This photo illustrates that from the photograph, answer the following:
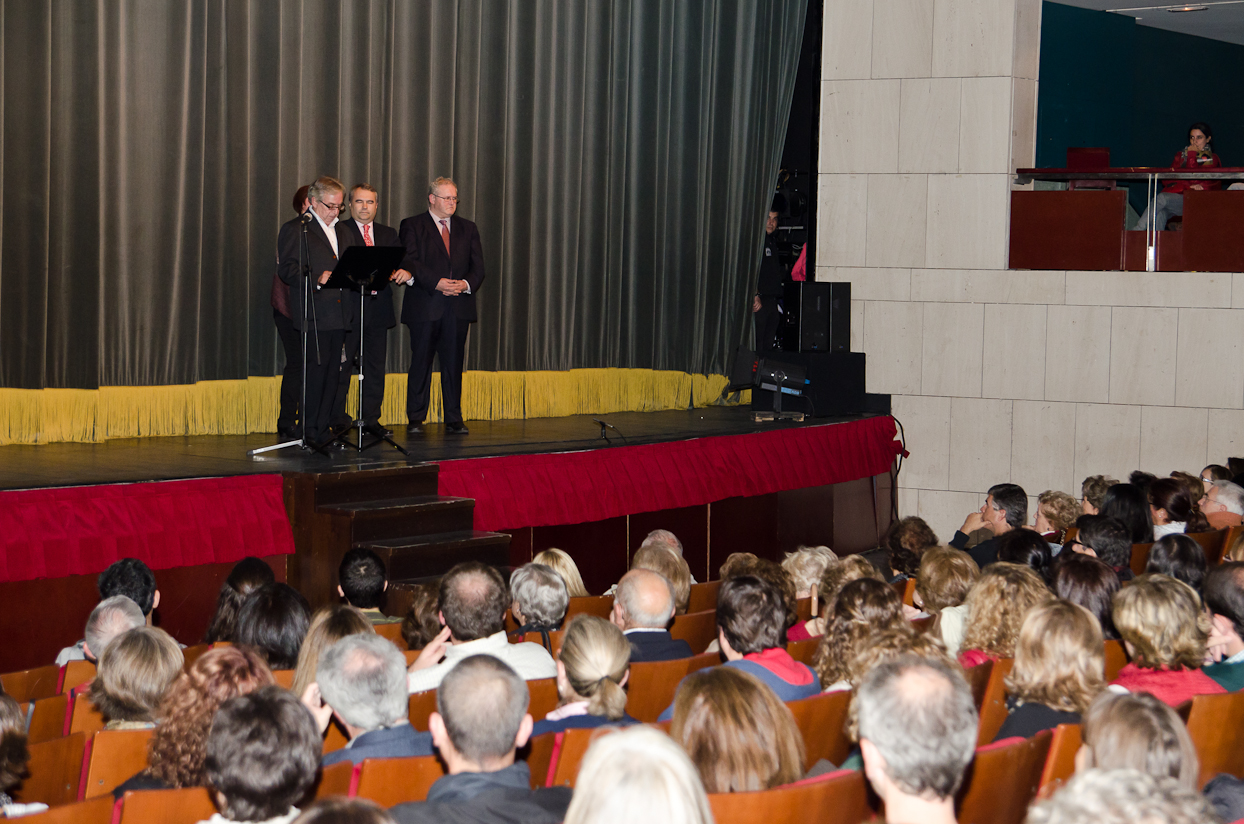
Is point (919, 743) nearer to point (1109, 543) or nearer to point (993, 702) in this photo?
point (993, 702)

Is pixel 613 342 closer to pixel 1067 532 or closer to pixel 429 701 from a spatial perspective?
pixel 1067 532

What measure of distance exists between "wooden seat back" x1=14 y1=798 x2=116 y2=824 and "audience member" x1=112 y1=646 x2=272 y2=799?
0.65ft

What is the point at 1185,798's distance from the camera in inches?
60.8

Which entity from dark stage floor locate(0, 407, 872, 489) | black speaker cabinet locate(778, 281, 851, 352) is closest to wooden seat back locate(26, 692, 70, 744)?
dark stage floor locate(0, 407, 872, 489)

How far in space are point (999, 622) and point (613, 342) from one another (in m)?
6.41

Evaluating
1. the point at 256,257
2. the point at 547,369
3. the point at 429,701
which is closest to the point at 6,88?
the point at 256,257

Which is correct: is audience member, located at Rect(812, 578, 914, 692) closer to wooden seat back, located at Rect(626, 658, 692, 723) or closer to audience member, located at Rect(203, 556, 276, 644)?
wooden seat back, located at Rect(626, 658, 692, 723)

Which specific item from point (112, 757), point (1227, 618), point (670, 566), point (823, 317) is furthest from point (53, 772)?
point (823, 317)

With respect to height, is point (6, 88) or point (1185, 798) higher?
point (6, 88)

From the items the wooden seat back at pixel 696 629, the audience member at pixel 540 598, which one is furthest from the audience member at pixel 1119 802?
the wooden seat back at pixel 696 629

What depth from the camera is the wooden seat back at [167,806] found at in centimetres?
218

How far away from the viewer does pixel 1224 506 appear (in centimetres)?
589

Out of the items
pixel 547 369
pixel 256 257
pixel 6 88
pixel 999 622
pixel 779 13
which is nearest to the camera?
pixel 999 622

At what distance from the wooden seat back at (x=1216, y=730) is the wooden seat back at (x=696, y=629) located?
159 centimetres
